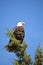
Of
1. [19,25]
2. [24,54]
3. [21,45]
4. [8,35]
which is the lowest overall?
[24,54]

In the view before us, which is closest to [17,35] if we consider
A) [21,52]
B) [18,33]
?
[18,33]

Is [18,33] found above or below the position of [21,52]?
above

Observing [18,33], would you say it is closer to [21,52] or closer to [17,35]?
[17,35]

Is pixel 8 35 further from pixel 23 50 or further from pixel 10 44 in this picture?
pixel 23 50

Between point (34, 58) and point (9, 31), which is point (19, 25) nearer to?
point (9, 31)

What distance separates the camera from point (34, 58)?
3758mm

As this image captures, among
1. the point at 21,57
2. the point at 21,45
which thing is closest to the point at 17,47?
the point at 21,45

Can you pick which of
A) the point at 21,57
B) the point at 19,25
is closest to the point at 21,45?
the point at 21,57

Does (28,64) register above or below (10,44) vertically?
below

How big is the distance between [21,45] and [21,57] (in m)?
0.37

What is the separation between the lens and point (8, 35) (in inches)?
134

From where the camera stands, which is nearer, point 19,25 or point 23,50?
point 23,50

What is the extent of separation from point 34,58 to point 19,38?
0.74 metres

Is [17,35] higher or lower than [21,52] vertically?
higher
